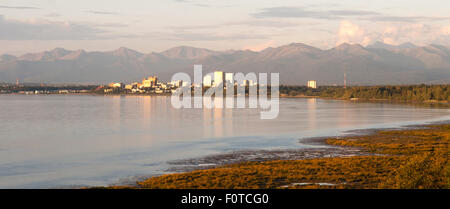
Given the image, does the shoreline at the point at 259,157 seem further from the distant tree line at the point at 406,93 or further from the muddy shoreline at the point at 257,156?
the distant tree line at the point at 406,93

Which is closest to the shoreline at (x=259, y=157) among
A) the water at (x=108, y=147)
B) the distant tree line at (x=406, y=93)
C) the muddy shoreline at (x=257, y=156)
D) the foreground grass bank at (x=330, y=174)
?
the muddy shoreline at (x=257, y=156)

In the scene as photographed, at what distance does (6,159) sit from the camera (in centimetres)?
2995

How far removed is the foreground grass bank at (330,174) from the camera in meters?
18.0

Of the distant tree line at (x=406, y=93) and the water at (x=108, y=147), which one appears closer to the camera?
the water at (x=108, y=147)

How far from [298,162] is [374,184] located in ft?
21.3

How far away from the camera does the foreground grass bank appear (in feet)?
59.1

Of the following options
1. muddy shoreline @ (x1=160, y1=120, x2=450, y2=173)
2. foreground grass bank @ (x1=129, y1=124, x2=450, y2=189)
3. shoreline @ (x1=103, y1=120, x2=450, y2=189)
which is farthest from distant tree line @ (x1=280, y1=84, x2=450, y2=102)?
foreground grass bank @ (x1=129, y1=124, x2=450, y2=189)

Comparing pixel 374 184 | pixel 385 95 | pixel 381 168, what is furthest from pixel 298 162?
pixel 385 95

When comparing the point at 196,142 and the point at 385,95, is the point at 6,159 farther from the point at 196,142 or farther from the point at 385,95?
the point at 385,95

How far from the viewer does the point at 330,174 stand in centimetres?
2253

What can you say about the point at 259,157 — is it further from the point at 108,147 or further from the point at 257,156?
the point at 108,147

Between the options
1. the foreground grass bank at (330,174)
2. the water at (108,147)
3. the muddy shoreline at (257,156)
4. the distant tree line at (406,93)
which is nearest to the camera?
the foreground grass bank at (330,174)

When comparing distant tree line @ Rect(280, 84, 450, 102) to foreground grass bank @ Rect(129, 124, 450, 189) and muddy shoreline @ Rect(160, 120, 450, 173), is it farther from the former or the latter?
foreground grass bank @ Rect(129, 124, 450, 189)
